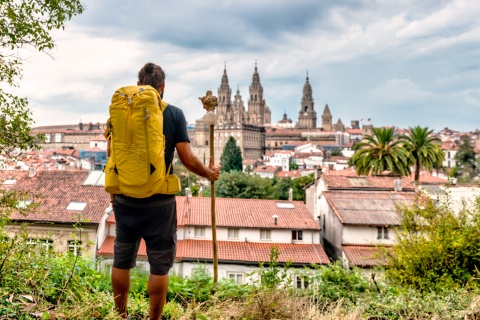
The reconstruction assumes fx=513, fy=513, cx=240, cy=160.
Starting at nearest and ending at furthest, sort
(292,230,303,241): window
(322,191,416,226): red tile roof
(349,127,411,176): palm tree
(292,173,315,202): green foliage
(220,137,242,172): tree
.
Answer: (322,191,416,226): red tile roof
(292,230,303,241): window
(349,127,411,176): palm tree
(292,173,315,202): green foliage
(220,137,242,172): tree

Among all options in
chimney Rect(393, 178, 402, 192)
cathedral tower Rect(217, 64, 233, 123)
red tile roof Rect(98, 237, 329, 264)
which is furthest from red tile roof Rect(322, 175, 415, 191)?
cathedral tower Rect(217, 64, 233, 123)

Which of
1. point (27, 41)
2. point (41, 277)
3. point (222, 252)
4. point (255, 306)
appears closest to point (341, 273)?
point (255, 306)

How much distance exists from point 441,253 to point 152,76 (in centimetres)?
837

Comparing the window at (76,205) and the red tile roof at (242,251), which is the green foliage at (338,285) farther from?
the window at (76,205)

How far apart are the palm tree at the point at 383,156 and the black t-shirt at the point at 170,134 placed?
31649 millimetres

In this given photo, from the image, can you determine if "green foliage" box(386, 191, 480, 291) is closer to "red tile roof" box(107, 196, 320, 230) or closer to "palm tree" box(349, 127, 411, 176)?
"red tile roof" box(107, 196, 320, 230)

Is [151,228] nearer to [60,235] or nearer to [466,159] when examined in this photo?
[60,235]

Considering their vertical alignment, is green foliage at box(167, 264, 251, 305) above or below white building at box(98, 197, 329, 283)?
above

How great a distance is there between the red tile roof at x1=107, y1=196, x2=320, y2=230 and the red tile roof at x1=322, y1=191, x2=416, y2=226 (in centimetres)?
155

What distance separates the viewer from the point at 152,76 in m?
4.33

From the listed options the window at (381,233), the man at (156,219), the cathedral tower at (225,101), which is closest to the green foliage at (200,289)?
the man at (156,219)

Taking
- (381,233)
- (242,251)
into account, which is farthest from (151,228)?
(381,233)

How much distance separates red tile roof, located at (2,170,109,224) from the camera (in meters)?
23.9

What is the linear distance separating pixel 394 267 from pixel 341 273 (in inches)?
192
